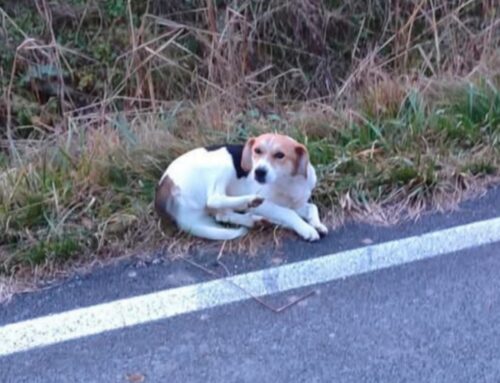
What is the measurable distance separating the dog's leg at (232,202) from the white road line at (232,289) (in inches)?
11.3

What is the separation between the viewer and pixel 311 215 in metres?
3.74

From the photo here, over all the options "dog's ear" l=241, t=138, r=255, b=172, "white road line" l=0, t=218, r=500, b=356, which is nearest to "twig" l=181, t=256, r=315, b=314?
"white road line" l=0, t=218, r=500, b=356

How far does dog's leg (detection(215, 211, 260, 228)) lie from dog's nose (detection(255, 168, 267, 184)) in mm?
186

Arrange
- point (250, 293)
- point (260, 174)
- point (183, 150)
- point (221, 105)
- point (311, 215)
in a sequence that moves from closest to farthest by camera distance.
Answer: point (250, 293) → point (260, 174) → point (311, 215) → point (183, 150) → point (221, 105)

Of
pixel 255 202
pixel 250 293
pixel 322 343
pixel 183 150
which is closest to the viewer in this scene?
pixel 322 343

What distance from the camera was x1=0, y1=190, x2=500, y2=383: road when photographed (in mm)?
2908

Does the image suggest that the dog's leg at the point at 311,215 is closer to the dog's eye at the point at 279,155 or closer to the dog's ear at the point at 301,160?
the dog's ear at the point at 301,160

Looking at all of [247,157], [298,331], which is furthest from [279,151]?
[298,331]

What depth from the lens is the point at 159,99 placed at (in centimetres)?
546

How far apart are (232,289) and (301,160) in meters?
0.55

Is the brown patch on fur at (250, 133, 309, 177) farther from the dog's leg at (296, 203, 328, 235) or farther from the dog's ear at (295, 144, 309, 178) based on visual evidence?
the dog's leg at (296, 203, 328, 235)

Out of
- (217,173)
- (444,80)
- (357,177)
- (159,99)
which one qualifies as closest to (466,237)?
(357,177)

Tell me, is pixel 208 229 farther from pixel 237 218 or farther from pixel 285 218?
pixel 285 218

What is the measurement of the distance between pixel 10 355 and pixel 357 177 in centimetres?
157
